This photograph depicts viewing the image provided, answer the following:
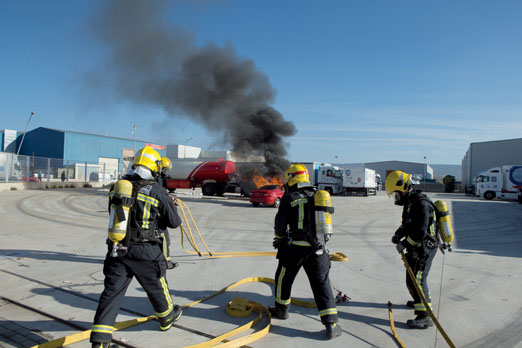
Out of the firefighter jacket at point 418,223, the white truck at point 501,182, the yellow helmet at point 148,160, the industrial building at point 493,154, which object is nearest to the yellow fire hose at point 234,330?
the firefighter jacket at point 418,223

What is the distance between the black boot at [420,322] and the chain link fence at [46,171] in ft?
88.4

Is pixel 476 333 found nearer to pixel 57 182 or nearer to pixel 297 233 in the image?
pixel 297 233

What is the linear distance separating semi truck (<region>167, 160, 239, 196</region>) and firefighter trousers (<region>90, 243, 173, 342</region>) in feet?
71.3

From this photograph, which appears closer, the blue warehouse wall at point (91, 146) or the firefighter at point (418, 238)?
the firefighter at point (418, 238)

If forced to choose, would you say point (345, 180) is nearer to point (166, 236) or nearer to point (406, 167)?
point (166, 236)

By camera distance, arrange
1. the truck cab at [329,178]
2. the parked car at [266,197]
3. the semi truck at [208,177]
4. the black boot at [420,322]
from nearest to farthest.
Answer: the black boot at [420,322]
the parked car at [266,197]
the semi truck at [208,177]
the truck cab at [329,178]

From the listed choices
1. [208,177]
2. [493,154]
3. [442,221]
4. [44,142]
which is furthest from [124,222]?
[44,142]

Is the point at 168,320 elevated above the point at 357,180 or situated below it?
below

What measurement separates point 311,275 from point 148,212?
6.03ft

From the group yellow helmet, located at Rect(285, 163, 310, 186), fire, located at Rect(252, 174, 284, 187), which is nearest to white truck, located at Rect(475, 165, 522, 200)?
fire, located at Rect(252, 174, 284, 187)

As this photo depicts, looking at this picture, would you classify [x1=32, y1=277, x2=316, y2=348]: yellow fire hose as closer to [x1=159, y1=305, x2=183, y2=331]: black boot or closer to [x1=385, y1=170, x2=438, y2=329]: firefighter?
[x1=159, y1=305, x2=183, y2=331]: black boot

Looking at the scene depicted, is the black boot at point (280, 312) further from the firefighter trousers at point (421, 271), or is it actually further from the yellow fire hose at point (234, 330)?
the firefighter trousers at point (421, 271)

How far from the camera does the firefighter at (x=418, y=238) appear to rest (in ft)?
12.8

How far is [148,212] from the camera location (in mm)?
3377
